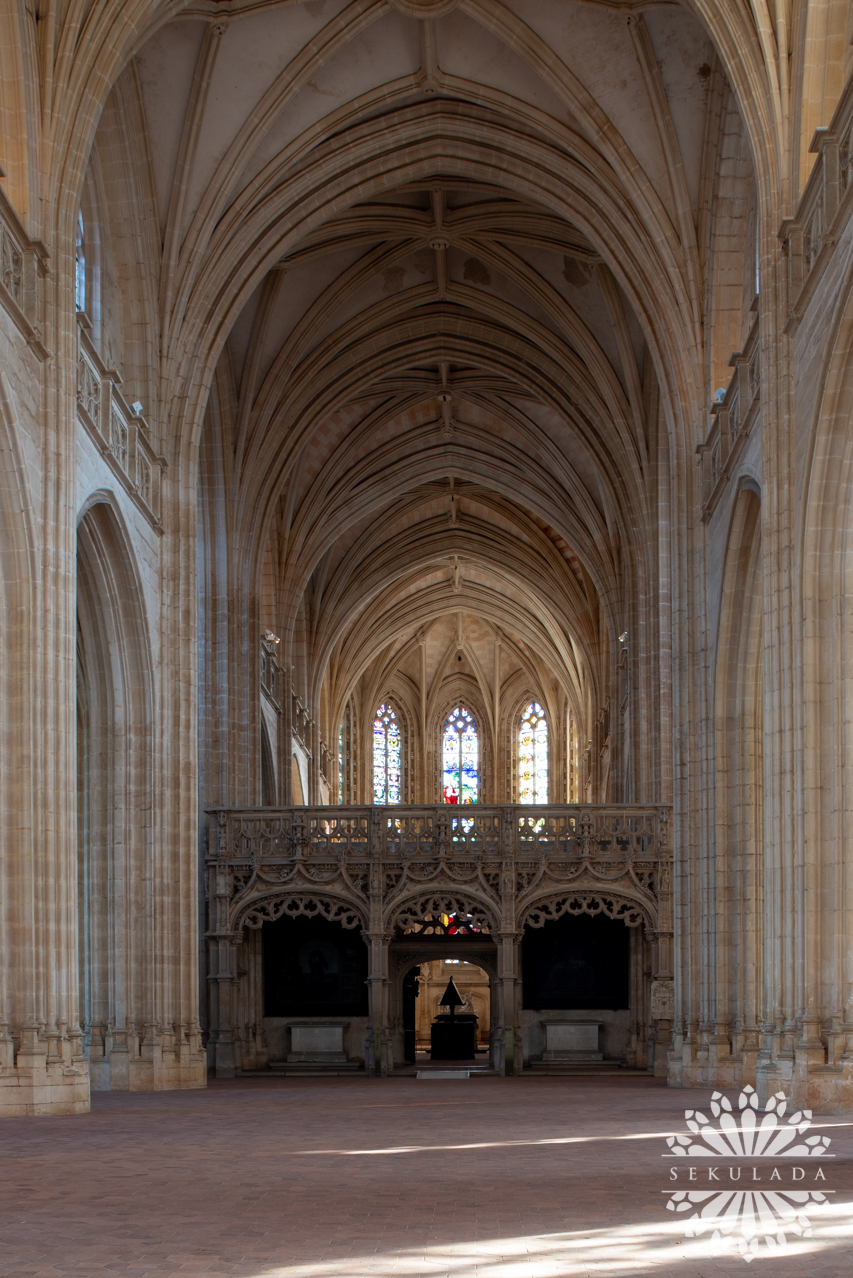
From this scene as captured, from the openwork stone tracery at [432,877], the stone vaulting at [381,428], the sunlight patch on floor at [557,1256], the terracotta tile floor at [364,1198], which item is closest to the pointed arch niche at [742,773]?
the stone vaulting at [381,428]

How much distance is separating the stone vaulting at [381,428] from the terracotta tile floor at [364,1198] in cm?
249

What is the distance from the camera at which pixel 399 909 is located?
23.8m

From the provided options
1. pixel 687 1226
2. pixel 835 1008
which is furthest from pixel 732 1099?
pixel 687 1226

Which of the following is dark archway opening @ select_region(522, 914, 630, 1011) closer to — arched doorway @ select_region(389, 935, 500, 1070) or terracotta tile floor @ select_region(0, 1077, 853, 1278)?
arched doorway @ select_region(389, 935, 500, 1070)

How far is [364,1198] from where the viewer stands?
7.73 meters

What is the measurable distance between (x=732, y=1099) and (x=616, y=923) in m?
9.19

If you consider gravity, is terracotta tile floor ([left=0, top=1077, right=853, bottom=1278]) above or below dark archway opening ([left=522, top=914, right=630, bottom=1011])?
above

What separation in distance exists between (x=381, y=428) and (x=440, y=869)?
47.0 ft

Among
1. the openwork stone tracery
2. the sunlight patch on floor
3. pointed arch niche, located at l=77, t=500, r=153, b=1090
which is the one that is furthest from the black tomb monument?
the sunlight patch on floor

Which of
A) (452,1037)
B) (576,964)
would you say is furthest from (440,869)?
(452,1037)

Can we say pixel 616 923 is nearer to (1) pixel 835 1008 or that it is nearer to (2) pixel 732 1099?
(2) pixel 732 1099

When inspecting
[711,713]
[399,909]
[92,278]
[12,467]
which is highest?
[92,278]

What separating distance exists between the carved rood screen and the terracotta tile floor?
30.4ft

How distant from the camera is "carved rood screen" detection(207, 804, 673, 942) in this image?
23609mm
